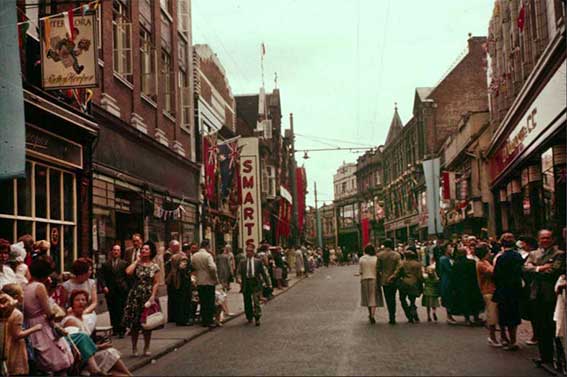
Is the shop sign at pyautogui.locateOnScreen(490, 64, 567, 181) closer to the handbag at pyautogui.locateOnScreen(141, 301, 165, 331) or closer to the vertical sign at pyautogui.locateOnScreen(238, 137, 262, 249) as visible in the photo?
the handbag at pyautogui.locateOnScreen(141, 301, 165, 331)

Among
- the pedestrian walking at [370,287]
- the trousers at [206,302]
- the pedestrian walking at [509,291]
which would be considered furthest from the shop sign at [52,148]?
the pedestrian walking at [509,291]

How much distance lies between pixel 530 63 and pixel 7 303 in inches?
692

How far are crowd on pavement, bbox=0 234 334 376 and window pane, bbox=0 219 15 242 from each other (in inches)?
72.7

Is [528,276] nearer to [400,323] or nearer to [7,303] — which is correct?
[400,323]

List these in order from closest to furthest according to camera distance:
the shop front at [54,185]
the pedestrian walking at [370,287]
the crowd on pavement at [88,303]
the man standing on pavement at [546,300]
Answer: the crowd on pavement at [88,303], the man standing on pavement at [546,300], the shop front at [54,185], the pedestrian walking at [370,287]

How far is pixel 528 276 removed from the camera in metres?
11.2

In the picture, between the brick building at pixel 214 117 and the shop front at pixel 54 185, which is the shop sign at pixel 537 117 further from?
the brick building at pixel 214 117

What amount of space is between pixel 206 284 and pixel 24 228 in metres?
4.05

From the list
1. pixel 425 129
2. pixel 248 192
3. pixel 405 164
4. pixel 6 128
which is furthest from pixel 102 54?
pixel 405 164

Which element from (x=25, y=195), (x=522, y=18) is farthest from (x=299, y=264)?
(x=25, y=195)

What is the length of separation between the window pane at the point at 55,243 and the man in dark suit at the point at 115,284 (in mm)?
1882

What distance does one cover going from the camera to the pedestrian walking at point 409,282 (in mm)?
17141

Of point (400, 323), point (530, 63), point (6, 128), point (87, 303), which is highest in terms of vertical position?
point (530, 63)

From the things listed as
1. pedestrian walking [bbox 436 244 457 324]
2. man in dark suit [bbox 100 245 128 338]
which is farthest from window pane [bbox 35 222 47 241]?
pedestrian walking [bbox 436 244 457 324]
